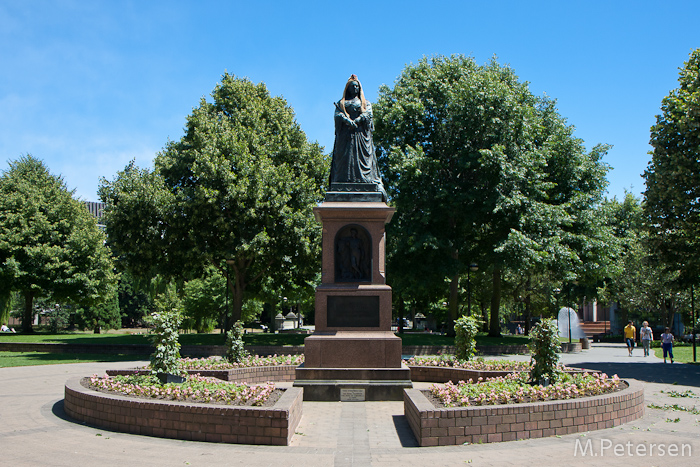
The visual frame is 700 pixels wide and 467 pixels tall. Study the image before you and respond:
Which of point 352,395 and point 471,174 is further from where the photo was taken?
point 471,174

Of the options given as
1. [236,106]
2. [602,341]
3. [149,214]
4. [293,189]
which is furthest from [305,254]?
[602,341]

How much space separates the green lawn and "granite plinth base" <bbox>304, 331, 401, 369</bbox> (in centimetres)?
1409

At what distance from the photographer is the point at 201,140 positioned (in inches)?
1107

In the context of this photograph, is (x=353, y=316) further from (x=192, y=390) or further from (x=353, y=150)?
(x=192, y=390)

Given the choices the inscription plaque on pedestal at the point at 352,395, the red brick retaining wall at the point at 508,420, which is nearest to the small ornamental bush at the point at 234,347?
the inscription plaque on pedestal at the point at 352,395

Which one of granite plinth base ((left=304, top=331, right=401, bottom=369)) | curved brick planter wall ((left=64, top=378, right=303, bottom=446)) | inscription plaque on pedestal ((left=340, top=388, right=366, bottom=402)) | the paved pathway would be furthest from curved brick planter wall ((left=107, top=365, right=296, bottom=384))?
curved brick planter wall ((left=64, top=378, right=303, bottom=446))

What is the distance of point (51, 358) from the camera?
81.5 ft

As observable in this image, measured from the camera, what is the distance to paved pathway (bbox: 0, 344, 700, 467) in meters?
7.33

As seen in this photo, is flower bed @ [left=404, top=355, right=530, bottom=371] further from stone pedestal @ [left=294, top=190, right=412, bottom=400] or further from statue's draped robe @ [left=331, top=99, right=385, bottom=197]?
statue's draped robe @ [left=331, top=99, right=385, bottom=197]

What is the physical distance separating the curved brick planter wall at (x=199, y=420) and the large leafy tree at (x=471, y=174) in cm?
1917

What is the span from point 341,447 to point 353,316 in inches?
205

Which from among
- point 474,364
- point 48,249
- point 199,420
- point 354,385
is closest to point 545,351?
point 354,385

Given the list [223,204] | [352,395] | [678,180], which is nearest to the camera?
[352,395]

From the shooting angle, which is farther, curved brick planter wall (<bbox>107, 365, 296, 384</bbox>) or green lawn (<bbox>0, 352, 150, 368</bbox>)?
green lawn (<bbox>0, 352, 150, 368</bbox>)
